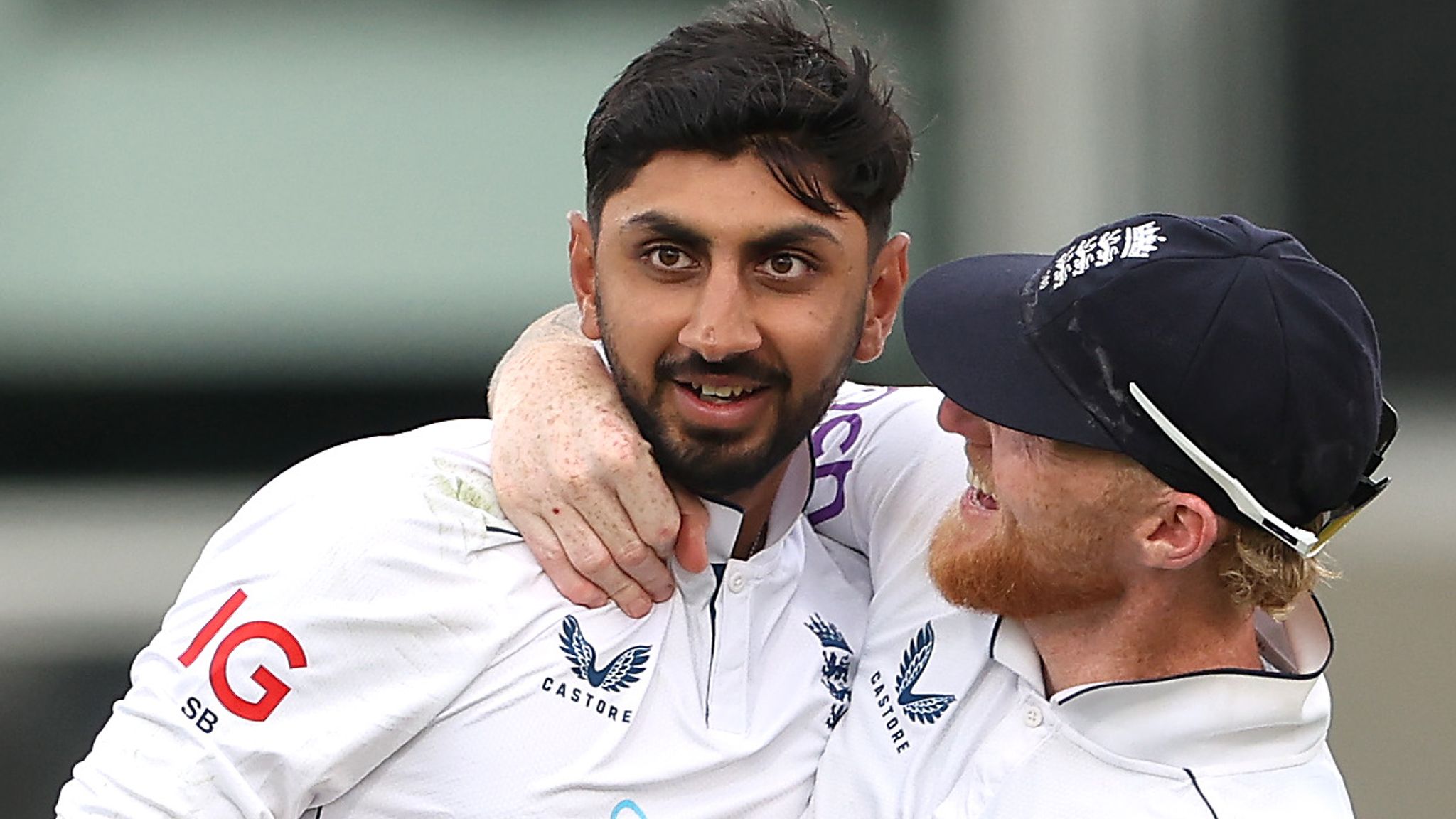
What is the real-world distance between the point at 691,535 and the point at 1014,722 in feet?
1.42

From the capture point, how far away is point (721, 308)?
215cm

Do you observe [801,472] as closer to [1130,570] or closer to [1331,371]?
[1130,570]

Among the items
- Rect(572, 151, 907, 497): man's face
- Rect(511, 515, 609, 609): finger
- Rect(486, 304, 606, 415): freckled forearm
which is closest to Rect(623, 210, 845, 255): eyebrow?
Rect(572, 151, 907, 497): man's face

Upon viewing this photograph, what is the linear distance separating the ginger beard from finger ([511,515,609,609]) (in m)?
0.41

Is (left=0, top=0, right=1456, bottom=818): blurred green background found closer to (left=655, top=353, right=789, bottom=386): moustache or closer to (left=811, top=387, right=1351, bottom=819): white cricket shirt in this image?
(left=811, top=387, right=1351, bottom=819): white cricket shirt

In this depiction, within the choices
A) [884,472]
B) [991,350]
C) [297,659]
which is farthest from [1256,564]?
[297,659]

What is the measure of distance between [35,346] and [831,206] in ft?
11.4

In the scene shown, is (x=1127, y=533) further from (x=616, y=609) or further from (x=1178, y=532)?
(x=616, y=609)

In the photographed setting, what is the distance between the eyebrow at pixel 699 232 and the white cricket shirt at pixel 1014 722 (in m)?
0.44

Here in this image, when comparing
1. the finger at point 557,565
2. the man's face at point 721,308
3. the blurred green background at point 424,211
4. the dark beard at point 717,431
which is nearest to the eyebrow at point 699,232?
the man's face at point 721,308

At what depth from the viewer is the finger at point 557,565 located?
217cm

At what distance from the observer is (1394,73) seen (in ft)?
16.0

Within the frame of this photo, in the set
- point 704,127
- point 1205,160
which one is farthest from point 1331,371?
point 1205,160

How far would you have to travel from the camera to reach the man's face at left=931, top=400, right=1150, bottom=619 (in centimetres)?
213
